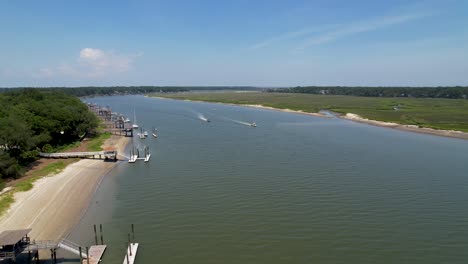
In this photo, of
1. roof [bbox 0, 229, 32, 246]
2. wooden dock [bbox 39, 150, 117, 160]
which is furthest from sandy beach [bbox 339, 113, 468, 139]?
roof [bbox 0, 229, 32, 246]

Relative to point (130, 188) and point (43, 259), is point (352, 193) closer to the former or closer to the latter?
point (130, 188)

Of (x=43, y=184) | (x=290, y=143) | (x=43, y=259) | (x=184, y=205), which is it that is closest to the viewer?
(x=43, y=259)

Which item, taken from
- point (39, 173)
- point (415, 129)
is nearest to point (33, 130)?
point (39, 173)

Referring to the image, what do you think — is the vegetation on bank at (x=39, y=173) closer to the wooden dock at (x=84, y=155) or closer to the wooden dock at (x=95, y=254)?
the wooden dock at (x=84, y=155)

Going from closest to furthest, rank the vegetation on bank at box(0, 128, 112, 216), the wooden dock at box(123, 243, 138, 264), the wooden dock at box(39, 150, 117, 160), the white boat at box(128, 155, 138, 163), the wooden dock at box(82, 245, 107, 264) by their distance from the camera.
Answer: the wooden dock at box(123, 243, 138, 264), the wooden dock at box(82, 245, 107, 264), the vegetation on bank at box(0, 128, 112, 216), the wooden dock at box(39, 150, 117, 160), the white boat at box(128, 155, 138, 163)

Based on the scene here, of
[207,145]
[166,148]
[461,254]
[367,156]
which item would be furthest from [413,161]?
[166,148]

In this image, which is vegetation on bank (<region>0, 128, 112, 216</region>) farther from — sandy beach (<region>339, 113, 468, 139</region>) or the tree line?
sandy beach (<region>339, 113, 468, 139</region>)

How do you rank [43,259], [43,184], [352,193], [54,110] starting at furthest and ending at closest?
[54,110] < [43,184] < [352,193] < [43,259]
